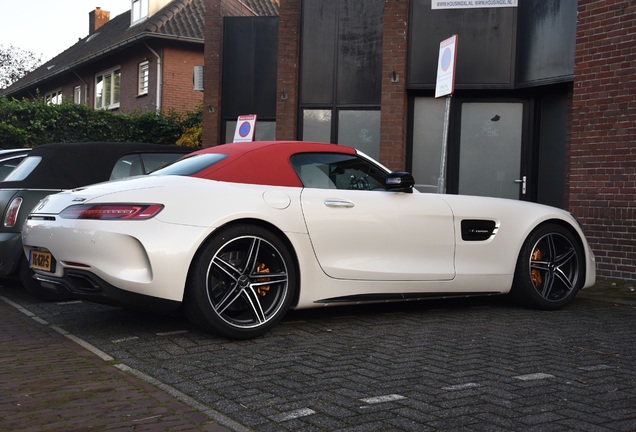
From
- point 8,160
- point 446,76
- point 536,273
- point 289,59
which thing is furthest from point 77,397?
point 289,59

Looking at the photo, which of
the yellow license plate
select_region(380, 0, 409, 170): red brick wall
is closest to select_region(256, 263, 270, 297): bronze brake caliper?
the yellow license plate

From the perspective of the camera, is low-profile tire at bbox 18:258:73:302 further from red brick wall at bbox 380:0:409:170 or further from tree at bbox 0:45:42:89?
tree at bbox 0:45:42:89

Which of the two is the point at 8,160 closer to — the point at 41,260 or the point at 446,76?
the point at 41,260

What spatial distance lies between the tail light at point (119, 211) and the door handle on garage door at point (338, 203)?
1278 mm

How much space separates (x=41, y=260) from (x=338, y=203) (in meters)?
2.20

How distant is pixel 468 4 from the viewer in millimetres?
11922

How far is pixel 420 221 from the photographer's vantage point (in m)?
6.12

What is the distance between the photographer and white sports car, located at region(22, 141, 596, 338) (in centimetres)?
500

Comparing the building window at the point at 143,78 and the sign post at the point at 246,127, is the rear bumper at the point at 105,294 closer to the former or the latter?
the sign post at the point at 246,127

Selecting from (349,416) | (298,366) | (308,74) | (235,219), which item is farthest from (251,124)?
(349,416)

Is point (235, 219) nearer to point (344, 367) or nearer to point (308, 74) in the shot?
point (344, 367)

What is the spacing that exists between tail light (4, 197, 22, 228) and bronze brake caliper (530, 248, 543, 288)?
470 cm

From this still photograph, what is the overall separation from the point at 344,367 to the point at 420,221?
6.45 ft

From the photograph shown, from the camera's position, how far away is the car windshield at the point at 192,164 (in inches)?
222
